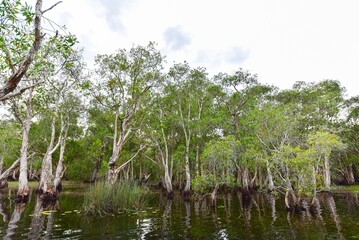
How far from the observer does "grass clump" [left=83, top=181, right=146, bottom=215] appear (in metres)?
12.4

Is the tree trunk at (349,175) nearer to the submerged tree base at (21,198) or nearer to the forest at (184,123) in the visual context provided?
the forest at (184,123)

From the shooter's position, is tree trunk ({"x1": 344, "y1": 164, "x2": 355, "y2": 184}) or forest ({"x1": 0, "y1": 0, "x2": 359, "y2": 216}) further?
tree trunk ({"x1": 344, "y1": 164, "x2": 355, "y2": 184})

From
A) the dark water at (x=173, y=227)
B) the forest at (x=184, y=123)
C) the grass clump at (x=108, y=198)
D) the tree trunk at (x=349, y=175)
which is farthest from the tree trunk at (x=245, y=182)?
the tree trunk at (x=349, y=175)

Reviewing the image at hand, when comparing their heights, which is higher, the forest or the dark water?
the forest

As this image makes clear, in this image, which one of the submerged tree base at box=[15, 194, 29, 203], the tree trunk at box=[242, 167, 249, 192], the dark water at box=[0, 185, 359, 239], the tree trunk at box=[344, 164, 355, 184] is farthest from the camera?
the tree trunk at box=[344, 164, 355, 184]

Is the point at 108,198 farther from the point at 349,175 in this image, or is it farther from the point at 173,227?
the point at 349,175

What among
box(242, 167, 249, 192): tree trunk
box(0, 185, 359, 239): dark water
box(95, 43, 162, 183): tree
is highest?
box(95, 43, 162, 183): tree

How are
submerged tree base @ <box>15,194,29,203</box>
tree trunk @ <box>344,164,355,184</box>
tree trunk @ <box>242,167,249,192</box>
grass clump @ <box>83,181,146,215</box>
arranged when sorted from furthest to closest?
tree trunk @ <box>344,164,355,184</box> < tree trunk @ <box>242,167,249,192</box> < submerged tree base @ <box>15,194,29,203</box> < grass clump @ <box>83,181,146,215</box>

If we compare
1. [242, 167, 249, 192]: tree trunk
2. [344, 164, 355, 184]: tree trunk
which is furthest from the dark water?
[344, 164, 355, 184]: tree trunk

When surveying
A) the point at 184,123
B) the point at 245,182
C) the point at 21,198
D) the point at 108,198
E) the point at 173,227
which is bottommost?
the point at 173,227

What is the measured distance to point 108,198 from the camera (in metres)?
12.8

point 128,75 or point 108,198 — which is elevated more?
point 128,75

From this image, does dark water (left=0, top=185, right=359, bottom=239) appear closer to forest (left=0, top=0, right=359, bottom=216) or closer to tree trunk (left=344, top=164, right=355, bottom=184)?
forest (left=0, top=0, right=359, bottom=216)

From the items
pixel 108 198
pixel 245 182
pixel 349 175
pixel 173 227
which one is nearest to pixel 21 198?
pixel 108 198
